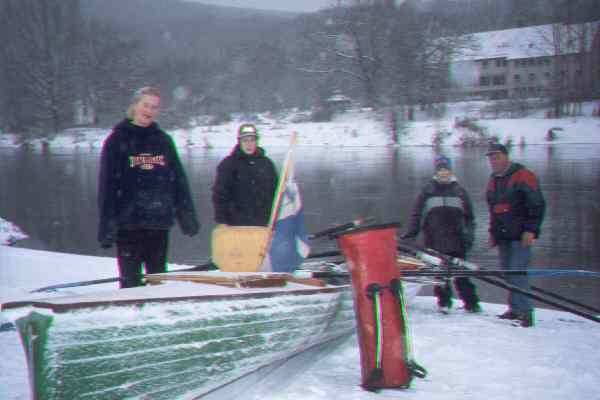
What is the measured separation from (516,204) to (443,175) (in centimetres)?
65

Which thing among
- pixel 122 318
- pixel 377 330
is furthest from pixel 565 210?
pixel 122 318

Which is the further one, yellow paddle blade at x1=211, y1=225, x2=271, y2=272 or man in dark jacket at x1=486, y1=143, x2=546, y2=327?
man in dark jacket at x1=486, y1=143, x2=546, y2=327

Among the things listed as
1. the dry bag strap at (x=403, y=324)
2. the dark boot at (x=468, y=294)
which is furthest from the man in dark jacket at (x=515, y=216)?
the dry bag strap at (x=403, y=324)

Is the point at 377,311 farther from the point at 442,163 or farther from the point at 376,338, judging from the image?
the point at 442,163

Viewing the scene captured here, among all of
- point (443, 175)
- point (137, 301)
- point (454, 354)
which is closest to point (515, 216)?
point (443, 175)

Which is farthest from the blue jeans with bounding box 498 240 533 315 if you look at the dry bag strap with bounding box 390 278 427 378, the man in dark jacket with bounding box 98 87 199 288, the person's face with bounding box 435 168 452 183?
the man in dark jacket with bounding box 98 87 199 288

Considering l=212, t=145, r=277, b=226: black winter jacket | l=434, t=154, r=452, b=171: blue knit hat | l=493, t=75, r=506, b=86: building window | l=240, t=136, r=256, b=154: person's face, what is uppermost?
l=493, t=75, r=506, b=86: building window

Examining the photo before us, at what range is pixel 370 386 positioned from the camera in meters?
3.14

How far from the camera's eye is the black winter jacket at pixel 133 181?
3521 millimetres

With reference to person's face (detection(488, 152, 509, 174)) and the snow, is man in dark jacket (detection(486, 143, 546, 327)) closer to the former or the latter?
person's face (detection(488, 152, 509, 174))

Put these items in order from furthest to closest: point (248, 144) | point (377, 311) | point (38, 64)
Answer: point (38, 64), point (248, 144), point (377, 311)

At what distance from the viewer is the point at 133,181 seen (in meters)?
3.57

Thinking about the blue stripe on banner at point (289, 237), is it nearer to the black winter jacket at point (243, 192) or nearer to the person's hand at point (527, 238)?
the black winter jacket at point (243, 192)

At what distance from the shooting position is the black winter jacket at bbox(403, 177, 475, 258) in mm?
4883
